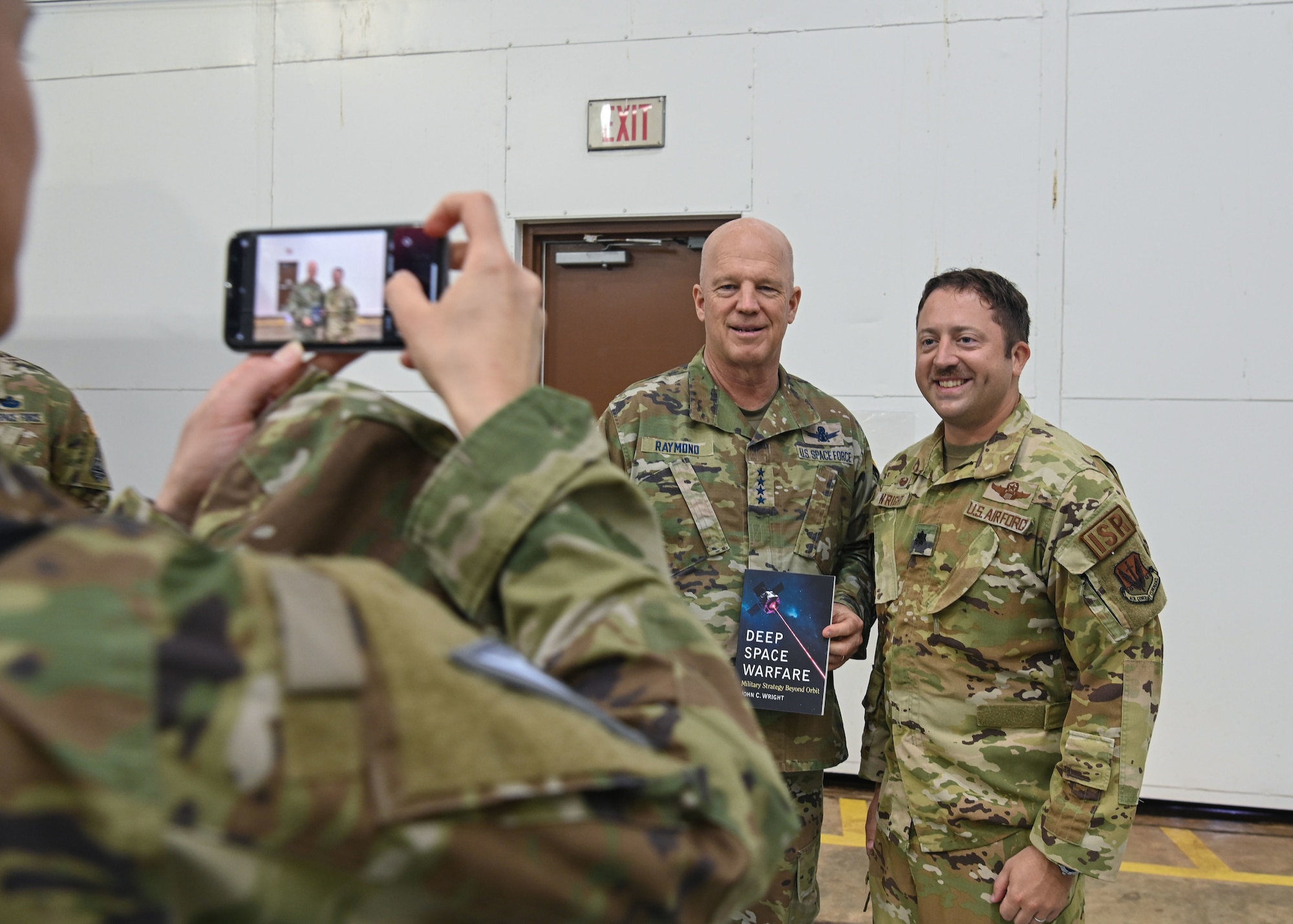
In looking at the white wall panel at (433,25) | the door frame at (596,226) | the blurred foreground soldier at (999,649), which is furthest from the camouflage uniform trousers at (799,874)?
the white wall panel at (433,25)

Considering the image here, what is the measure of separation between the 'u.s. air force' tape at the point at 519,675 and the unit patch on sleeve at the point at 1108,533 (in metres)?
1.53

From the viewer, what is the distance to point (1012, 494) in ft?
6.08

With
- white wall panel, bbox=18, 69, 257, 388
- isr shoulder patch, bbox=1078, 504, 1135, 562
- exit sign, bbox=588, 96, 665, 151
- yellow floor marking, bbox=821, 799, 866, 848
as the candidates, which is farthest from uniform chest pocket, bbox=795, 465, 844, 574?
white wall panel, bbox=18, 69, 257, 388

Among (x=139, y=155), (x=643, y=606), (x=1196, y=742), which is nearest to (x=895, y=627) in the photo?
(x=643, y=606)

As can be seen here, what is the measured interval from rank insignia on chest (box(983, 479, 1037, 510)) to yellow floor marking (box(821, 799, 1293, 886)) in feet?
5.26

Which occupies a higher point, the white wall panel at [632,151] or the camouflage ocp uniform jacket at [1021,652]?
the white wall panel at [632,151]

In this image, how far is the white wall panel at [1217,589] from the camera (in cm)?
339

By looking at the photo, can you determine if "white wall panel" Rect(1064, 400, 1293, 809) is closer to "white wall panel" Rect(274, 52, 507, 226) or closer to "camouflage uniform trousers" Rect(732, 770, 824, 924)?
"camouflage uniform trousers" Rect(732, 770, 824, 924)

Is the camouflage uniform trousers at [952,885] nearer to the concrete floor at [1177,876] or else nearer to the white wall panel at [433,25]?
the concrete floor at [1177,876]

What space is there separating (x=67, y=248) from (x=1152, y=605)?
4740 mm

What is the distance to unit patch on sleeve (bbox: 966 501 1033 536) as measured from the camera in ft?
5.94

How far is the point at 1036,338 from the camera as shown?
353 cm

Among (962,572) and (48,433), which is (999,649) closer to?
(962,572)

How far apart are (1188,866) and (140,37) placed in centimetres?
571
